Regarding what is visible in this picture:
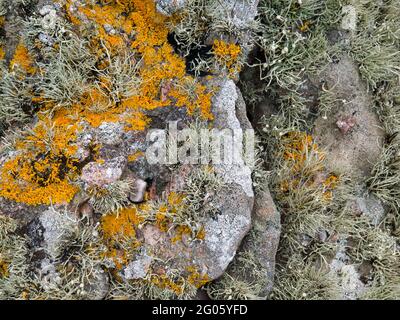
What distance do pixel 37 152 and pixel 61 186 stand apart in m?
0.43

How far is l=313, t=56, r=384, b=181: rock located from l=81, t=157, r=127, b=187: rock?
250 cm

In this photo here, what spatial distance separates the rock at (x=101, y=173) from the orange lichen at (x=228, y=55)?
1.60 meters

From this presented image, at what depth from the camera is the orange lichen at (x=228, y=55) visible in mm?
4926

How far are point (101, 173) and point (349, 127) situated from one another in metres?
A: 3.07

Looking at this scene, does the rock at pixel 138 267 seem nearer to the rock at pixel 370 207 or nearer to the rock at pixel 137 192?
the rock at pixel 137 192

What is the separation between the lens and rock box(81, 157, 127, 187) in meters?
4.45

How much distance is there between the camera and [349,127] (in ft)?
18.2

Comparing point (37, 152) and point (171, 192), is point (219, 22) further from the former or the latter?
point (37, 152)

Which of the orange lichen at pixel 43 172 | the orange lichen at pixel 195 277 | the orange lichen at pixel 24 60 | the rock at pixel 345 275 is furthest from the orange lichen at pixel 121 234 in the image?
the rock at pixel 345 275

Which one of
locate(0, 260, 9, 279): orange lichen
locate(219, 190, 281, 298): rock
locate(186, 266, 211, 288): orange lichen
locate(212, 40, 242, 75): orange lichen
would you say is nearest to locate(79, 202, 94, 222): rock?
locate(0, 260, 9, 279): orange lichen

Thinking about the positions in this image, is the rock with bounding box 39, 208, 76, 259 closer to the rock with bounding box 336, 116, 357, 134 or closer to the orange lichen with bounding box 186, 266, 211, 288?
the orange lichen with bounding box 186, 266, 211, 288

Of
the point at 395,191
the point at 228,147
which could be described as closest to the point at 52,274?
the point at 228,147

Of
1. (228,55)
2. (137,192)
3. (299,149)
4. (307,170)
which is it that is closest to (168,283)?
(137,192)

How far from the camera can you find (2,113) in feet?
15.7
